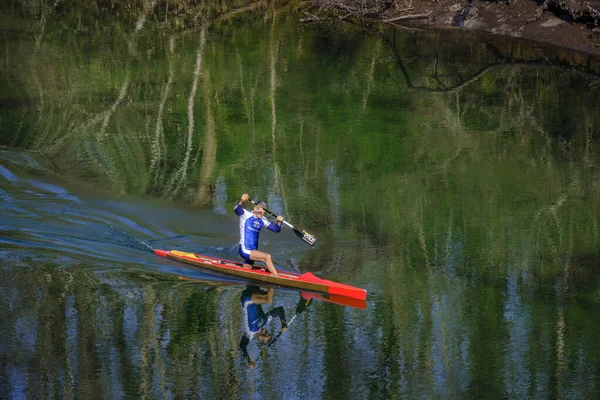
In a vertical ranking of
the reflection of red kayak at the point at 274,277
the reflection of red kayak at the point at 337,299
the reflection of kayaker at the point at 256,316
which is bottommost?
the reflection of kayaker at the point at 256,316

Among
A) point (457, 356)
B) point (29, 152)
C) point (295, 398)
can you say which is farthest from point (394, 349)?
point (29, 152)

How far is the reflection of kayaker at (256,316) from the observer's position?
52.5 ft

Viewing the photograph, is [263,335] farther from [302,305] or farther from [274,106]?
[274,106]

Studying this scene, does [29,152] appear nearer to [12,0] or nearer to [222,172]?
[222,172]

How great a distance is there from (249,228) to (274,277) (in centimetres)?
110

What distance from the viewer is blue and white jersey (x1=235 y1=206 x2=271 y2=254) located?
18.4 m

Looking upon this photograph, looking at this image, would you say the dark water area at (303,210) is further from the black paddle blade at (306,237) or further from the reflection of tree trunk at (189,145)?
the black paddle blade at (306,237)

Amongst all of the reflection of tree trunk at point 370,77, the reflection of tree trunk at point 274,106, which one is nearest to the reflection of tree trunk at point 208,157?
the reflection of tree trunk at point 274,106

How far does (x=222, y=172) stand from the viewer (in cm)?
2395

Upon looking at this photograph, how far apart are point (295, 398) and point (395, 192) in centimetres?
945

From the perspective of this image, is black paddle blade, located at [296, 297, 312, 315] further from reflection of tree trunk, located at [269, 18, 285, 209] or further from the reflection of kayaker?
reflection of tree trunk, located at [269, 18, 285, 209]

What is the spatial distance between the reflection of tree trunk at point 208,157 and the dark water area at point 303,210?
0.09m

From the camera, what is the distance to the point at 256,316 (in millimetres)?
16906

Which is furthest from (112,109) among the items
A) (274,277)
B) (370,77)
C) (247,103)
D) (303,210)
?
(274,277)
